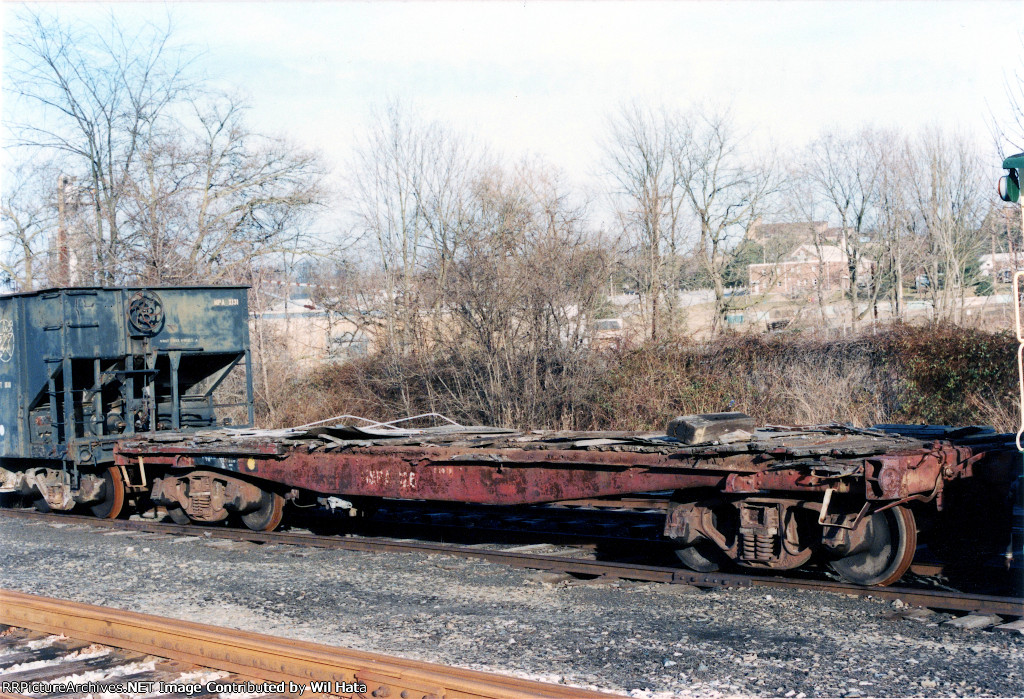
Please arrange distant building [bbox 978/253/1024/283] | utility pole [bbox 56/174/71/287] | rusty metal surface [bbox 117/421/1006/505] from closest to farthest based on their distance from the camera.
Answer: rusty metal surface [bbox 117/421/1006/505]
distant building [bbox 978/253/1024/283]
utility pole [bbox 56/174/71/287]

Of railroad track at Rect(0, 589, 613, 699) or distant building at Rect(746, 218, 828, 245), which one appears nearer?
railroad track at Rect(0, 589, 613, 699)

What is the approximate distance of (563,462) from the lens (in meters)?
7.80

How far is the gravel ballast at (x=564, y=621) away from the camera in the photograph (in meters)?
5.00

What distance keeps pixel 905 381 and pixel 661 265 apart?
960 cm

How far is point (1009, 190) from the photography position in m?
5.87

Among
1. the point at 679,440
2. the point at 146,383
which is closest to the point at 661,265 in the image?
the point at 146,383

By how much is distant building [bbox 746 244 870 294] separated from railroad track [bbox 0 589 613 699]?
2471 cm

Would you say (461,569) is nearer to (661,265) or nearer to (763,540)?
(763,540)

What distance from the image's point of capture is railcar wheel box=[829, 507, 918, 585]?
22.0ft

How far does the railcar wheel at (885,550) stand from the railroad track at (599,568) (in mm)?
132

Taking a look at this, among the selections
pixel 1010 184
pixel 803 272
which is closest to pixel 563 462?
pixel 1010 184

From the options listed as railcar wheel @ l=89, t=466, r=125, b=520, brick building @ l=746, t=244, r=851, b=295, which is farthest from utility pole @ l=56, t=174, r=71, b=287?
brick building @ l=746, t=244, r=851, b=295

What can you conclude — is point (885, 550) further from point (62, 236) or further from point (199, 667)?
point (62, 236)

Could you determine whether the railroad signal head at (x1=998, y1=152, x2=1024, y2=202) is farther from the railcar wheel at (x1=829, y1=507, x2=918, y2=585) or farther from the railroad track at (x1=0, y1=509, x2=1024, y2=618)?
the railroad track at (x1=0, y1=509, x2=1024, y2=618)
